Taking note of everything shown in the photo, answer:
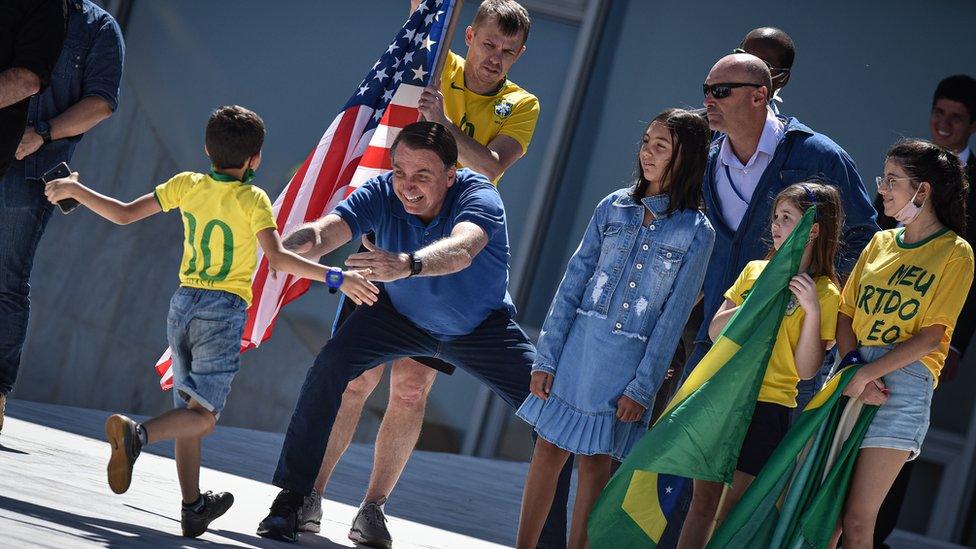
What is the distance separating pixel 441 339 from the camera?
4.62 meters

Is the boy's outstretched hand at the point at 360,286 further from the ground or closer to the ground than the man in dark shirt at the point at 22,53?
closer to the ground

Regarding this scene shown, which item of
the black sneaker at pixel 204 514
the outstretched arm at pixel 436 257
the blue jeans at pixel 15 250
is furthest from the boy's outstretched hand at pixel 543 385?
the blue jeans at pixel 15 250

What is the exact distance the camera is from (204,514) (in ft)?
12.4

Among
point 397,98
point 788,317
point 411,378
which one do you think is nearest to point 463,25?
point 397,98

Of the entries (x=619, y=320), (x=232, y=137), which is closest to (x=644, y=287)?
(x=619, y=320)

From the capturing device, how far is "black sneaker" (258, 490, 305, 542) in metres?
4.13

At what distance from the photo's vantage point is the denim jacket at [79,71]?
525 centimetres

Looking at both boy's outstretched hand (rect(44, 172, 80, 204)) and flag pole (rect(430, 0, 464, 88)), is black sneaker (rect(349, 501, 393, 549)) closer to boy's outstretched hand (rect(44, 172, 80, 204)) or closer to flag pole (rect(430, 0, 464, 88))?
boy's outstretched hand (rect(44, 172, 80, 204))

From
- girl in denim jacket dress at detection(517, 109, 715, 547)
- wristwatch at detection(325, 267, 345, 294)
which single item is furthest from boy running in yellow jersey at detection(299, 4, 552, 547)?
wristwatch at detection(325, 267, 345, 294)

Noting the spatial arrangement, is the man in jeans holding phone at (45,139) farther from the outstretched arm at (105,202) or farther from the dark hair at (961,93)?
the dark hair at (961,93)

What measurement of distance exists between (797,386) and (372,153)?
205 cm

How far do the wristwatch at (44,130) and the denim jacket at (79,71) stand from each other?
8cm

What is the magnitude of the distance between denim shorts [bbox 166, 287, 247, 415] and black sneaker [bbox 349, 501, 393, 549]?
0.80 meters

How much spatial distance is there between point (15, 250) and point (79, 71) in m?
0.77
